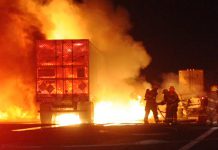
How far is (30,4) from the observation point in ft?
123

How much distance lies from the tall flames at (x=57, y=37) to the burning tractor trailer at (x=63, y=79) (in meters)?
5.06

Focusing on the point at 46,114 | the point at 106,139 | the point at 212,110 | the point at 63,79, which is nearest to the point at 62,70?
the point at 63,79

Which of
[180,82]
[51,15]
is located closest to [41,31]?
[51,15]

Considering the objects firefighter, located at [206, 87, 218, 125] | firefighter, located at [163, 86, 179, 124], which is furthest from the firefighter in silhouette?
firefighter, located at [206, 87, 218, 125]

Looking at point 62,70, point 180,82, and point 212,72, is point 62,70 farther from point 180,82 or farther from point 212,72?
point 212,72

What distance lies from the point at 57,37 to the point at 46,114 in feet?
33.0

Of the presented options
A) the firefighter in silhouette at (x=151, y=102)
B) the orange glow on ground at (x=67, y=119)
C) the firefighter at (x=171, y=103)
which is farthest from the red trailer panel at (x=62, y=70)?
the firefighter at (x=171, y=103)

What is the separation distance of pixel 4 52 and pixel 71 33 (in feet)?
12.4

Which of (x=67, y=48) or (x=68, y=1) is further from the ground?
(x=68, y=1)

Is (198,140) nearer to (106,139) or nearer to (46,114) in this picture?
(106,139)

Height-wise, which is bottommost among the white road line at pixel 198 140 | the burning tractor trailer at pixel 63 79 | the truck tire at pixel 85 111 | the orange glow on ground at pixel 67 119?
the white road line at pixel 198 140

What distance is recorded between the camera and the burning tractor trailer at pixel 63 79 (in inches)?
1050

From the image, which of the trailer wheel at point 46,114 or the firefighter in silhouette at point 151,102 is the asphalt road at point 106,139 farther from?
the trailer wheel at point 46,114

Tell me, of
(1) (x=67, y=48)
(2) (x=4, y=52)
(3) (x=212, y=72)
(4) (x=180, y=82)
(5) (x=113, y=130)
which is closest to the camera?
(5) (x=113, y=130)
